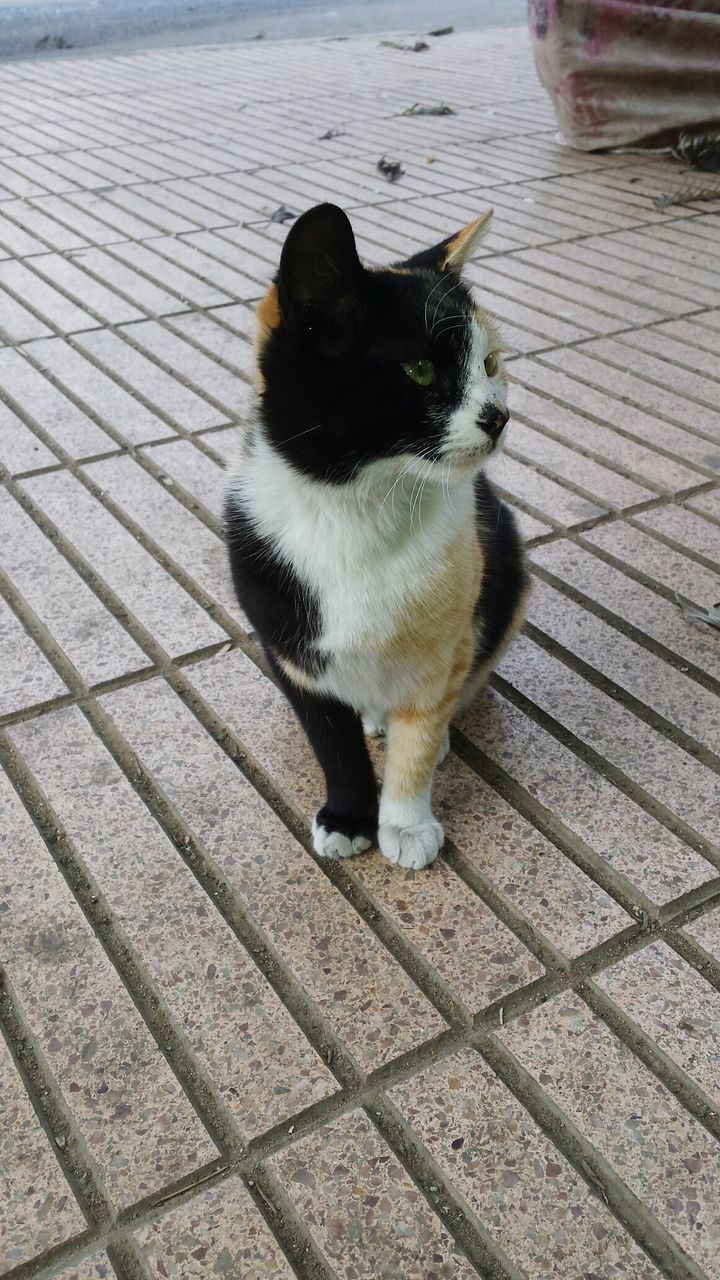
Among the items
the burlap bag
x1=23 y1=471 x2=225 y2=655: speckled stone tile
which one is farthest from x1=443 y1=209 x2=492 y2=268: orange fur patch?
the burlap bag

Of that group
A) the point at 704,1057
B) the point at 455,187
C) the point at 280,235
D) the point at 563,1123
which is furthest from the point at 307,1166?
the point at 455,187

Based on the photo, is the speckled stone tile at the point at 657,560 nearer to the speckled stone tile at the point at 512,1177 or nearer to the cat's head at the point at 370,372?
the cat's head at the point at 370,372

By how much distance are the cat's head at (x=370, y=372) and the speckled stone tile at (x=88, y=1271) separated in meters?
1.01

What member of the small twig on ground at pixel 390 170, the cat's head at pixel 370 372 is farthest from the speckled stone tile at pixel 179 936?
the small twig on ground at pixel 390 170

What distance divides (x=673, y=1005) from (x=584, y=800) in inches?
16.9

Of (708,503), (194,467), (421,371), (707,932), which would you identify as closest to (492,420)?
(421,371)

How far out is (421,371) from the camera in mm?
1423

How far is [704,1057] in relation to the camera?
1464mm

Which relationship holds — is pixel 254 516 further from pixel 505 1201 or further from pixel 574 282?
pixel 574 282

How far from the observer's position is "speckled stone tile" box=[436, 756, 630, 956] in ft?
5.44

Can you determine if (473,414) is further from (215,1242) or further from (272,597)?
(215,1242)

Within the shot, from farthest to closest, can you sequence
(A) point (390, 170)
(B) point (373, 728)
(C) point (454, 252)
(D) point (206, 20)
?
(D) point (206, 20)
(A) point (390, 170)
(B) point (373, 728)
(C) point (454, 252)

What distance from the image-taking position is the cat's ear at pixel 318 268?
131 centimetres

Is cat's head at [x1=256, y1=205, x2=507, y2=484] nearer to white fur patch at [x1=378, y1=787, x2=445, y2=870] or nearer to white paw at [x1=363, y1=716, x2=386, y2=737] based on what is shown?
white fur patch at [x1=378, y1=787, x2=445, y2=870]
